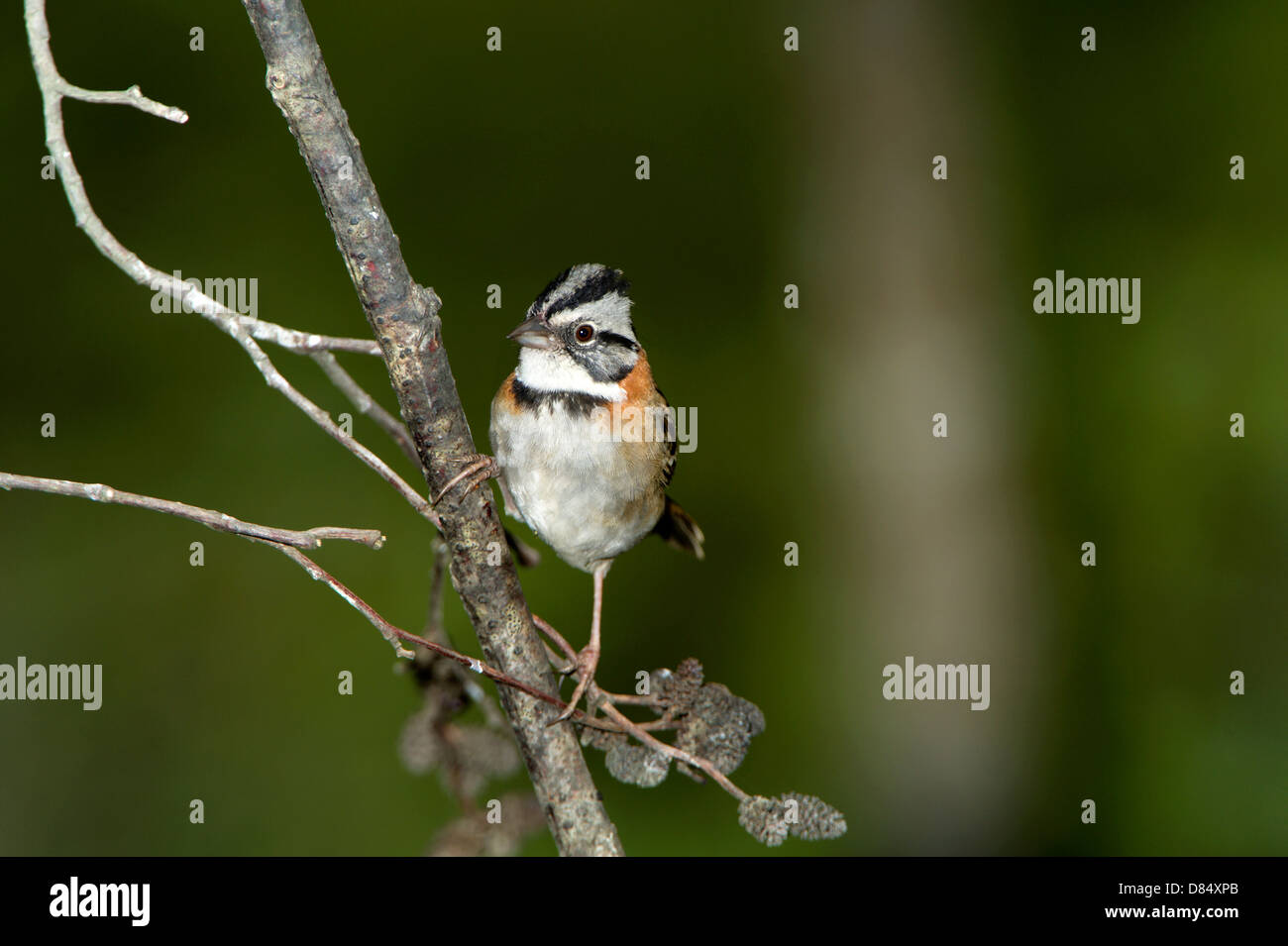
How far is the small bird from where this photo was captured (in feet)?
10.2

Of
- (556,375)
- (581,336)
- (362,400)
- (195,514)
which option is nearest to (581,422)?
(556,375)

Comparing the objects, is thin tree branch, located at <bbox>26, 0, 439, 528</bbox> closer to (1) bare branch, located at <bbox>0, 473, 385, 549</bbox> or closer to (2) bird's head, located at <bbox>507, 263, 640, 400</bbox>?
(1) bare branch, located at <bbox>0, 473, 385, 549</bbox>

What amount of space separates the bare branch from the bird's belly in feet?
3.69

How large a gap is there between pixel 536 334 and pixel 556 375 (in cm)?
17

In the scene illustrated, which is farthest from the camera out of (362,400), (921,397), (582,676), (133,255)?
(921,397)

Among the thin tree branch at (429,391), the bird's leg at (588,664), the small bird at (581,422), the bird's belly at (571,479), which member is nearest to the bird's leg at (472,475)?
the thin tree branch at (429,391)

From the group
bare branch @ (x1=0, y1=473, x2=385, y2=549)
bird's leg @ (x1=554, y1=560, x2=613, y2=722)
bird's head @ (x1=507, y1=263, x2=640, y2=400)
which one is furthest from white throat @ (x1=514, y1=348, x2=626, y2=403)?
bare branch @ (x1=0, y1=473, x2=385, y2=549)

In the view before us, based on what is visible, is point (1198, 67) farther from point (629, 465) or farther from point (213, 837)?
point (213, 837)

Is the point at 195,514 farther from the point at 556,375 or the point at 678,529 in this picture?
the point at 678,529

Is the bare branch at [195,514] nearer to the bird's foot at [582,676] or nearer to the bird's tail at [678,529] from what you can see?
the bird's foot at [582,676]

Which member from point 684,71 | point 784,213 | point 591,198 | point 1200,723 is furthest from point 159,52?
point 1200,723

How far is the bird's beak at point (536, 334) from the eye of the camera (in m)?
3.07

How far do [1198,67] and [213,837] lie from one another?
6.37 meters

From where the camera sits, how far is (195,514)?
2004 mm
